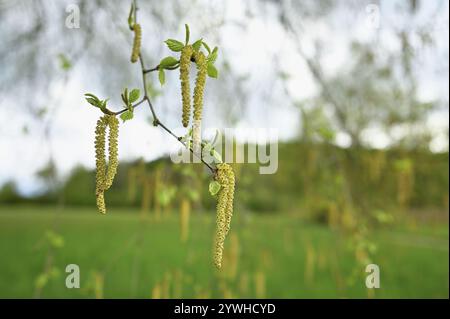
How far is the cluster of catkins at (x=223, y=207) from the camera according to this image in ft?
2.91

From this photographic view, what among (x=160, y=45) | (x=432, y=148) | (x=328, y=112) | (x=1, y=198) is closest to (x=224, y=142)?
(x=160, y=45)

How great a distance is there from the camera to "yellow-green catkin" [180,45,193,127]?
0.88 metres

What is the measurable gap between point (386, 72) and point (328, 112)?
1.44 meters

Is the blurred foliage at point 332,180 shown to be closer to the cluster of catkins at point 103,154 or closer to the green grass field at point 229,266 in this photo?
the green grass field at point 229,266

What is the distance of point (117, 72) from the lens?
335 centimetres

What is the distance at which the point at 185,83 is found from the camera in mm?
901

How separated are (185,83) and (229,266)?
1725 millimetres

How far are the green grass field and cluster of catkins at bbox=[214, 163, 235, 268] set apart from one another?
4.47 feet

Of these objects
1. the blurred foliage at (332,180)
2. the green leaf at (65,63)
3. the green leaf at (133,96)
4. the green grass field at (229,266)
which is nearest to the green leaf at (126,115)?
the green leaf at (133,96)

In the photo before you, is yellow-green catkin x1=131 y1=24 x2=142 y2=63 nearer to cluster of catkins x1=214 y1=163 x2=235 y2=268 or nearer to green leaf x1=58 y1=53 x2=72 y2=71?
cluster of catkins x1=214 y1=163 x2=235 y2=268

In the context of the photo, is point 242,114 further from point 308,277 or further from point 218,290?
point 308,277

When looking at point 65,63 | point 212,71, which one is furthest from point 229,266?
point 212,71

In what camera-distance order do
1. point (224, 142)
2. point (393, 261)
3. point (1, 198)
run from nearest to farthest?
1. point (224, 142)
2. point (393, 261)
3. point (1, 198)

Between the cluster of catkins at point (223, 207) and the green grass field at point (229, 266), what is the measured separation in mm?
1363
